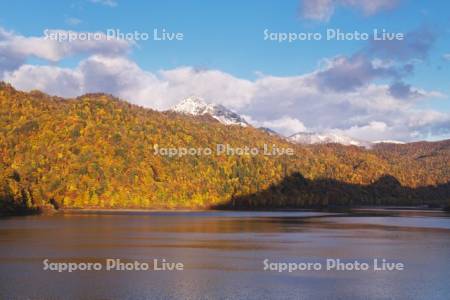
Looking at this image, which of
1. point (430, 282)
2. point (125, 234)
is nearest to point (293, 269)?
point (430, 282)

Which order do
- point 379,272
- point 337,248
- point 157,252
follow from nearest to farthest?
1. point 379,272
2. point 157,252
3. point 337,248

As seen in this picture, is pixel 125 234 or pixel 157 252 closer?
pixel 157 252

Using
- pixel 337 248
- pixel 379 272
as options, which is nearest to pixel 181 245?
pixel 337 248

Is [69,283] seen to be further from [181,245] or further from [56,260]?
[181,245]

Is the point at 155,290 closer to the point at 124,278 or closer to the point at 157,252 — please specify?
the point at 124,278

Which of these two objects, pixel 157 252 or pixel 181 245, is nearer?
pixel 157 252

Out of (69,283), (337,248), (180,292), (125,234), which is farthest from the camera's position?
(125,234)

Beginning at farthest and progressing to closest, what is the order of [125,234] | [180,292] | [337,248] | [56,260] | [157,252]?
[125,234]
[337,248]
[157,252]
[56,260]
[180,292]

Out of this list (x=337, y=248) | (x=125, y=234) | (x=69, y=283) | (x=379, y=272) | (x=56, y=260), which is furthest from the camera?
(x=125, y=234)
